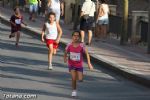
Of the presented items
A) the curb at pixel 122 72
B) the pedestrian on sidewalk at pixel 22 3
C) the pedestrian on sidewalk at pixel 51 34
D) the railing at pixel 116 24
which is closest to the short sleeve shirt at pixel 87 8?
the railing at pixel 116 24

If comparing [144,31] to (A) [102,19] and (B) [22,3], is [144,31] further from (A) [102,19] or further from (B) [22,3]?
(B) [22,3]

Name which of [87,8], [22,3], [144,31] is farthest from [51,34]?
[22,3]

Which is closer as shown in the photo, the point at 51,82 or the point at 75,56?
the point at 75,56

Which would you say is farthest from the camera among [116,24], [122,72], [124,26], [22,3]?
[22,3]

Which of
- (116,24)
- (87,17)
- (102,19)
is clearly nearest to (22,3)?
(116,24)

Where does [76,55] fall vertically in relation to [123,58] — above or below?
above

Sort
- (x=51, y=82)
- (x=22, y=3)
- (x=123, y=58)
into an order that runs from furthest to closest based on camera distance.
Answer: (x=22, y=3), (x=123, y=58), (x=51, y=82)

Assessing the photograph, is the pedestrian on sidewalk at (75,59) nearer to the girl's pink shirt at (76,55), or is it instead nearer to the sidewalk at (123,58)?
the girl's pink shirt at (76,55)

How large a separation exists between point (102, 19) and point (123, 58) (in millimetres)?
5078

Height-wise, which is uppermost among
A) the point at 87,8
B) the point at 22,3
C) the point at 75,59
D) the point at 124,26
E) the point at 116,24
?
the point at 87,8

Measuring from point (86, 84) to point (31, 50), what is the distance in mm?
6911

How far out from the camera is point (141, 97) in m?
12.7

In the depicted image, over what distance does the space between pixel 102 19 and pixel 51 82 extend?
9.06 m

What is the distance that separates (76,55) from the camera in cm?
1262
